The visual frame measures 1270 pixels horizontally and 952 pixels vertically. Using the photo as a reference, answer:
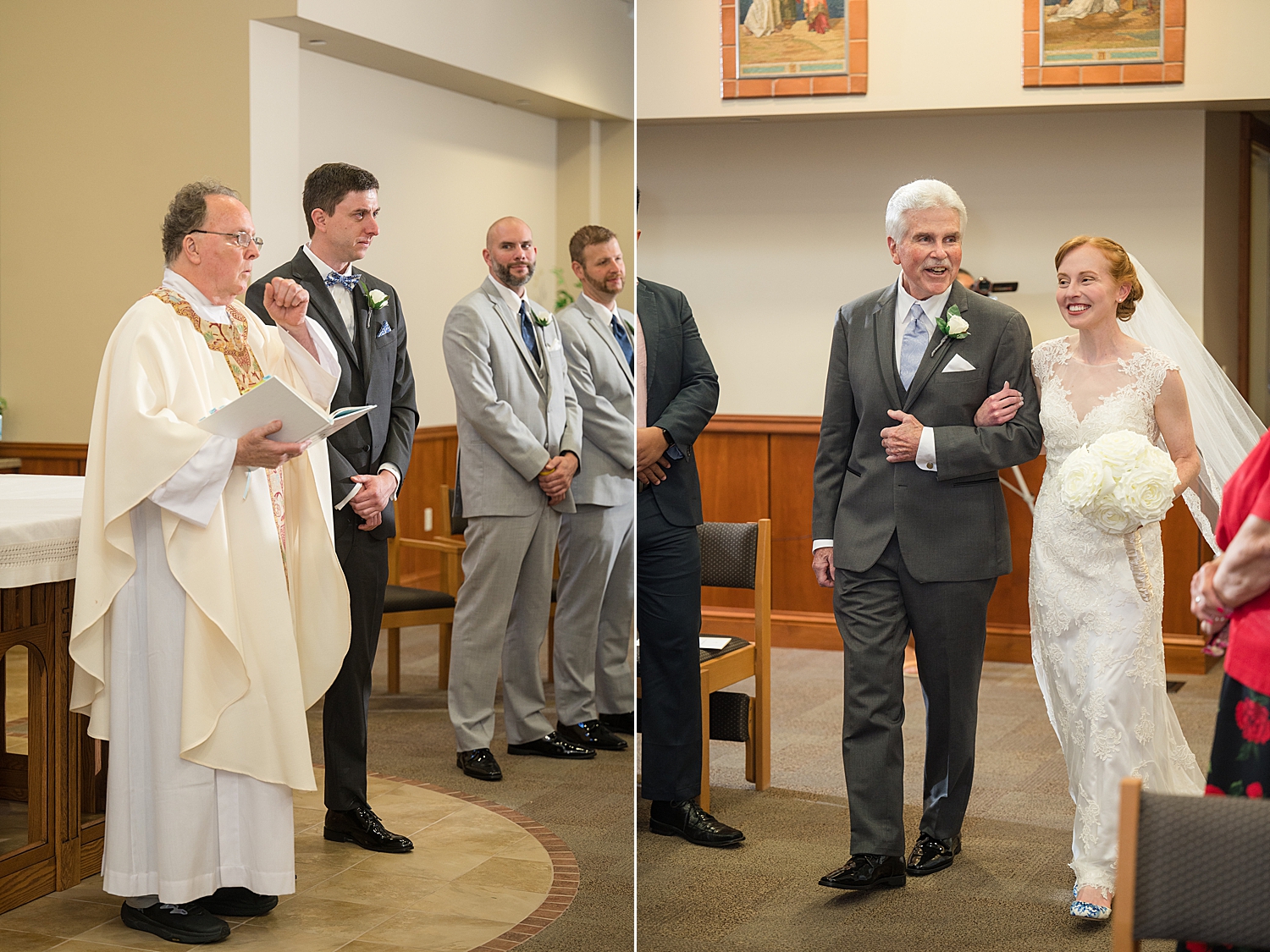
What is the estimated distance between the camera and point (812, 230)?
8.48 ft

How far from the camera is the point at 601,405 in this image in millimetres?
2861

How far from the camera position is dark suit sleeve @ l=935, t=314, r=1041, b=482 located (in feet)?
7.44

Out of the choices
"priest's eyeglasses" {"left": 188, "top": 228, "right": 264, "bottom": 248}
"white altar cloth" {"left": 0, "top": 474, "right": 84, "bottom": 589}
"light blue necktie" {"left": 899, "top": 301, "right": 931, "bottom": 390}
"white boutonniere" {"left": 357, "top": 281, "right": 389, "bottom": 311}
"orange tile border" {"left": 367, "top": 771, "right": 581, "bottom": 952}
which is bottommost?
"orange tile border" {"left": 367, "top": 771, "right": 581, "bottom": 952}

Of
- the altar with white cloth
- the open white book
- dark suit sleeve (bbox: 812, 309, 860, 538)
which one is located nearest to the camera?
the open white book

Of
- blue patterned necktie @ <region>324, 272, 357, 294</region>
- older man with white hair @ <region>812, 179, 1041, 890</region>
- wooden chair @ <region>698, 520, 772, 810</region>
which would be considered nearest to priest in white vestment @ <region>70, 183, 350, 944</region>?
blue patterned necktie @ <region>324, 272, 357, 294</region>

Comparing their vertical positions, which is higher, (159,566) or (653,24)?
(653,24)

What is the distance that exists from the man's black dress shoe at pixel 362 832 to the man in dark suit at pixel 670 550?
51cm

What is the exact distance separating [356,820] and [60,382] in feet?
7.41

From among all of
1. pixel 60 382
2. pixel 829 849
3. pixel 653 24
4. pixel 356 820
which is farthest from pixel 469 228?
pixel 60 382

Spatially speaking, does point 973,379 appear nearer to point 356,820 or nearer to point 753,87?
point 753,87

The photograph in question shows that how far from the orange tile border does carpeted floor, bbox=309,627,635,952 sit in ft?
0.05

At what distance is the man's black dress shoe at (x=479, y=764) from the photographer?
2.87 metres

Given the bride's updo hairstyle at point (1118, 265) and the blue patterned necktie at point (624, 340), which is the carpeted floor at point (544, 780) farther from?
the bride's updo hairstyle at point (1118, 265)

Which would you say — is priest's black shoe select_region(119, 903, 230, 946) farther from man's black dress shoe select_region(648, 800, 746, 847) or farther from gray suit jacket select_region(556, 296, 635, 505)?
gray suit jacket select_region(556, 296, 635, 505)
